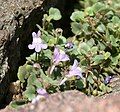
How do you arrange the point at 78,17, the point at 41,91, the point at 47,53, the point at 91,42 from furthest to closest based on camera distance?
the point at 78,17, the point at 91,42, the point at 47,53, the point at 41,91

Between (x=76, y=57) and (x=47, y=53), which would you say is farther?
(x=76, y=57)

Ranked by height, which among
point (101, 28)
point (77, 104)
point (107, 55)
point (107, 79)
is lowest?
point (107, 79)

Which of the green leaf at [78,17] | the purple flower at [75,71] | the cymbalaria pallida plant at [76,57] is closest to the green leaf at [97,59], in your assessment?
the cymbalaria pallida plant at [76,57]

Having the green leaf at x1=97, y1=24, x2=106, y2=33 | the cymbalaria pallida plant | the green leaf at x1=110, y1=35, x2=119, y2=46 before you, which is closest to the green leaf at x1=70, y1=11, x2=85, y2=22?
the cymbalaria pallida plant

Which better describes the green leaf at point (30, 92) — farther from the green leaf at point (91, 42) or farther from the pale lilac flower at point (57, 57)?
the green leaf at point (91, 42)

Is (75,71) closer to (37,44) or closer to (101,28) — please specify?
(37,44)

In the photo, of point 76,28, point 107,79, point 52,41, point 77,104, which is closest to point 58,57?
point 52,41

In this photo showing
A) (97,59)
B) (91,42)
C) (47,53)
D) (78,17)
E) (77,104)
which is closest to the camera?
(77,104)

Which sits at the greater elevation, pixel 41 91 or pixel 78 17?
pixel 78 17
